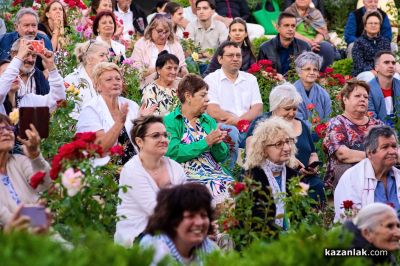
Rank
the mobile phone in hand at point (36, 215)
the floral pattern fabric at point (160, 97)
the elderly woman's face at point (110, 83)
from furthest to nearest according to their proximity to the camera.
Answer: the floral pattern fabric at point (160, 97) → the elderly woman's face at point (110, 83) → the mobile phone in hand at point (36, 215)

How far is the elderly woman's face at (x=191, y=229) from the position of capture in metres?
7.49

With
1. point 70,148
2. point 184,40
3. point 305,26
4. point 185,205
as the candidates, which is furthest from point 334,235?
point 305,26

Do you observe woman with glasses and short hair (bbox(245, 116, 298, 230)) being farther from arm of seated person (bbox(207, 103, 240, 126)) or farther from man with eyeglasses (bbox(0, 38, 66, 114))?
arm of seated person (bbox(207, 103, 240, 126))

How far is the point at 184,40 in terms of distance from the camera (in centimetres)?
1595

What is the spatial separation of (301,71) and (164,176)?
14.1ft

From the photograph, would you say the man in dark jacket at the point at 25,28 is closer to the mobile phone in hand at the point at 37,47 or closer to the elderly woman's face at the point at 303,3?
the mobile phone in hand at the point at 37,47

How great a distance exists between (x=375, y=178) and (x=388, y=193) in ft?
0.57

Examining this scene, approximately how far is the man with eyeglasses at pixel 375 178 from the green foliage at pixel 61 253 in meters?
4.38

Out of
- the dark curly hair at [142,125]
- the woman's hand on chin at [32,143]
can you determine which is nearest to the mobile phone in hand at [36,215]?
the woman's hand on chin at [32,143]

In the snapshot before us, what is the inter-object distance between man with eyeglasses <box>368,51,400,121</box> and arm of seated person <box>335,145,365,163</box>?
5.98ft

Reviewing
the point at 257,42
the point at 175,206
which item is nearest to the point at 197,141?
the point at 175,206

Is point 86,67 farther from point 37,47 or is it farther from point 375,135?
point 375,135

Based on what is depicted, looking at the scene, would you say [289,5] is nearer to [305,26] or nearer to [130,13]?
[305,26]

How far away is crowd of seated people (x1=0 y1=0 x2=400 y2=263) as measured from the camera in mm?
8672
